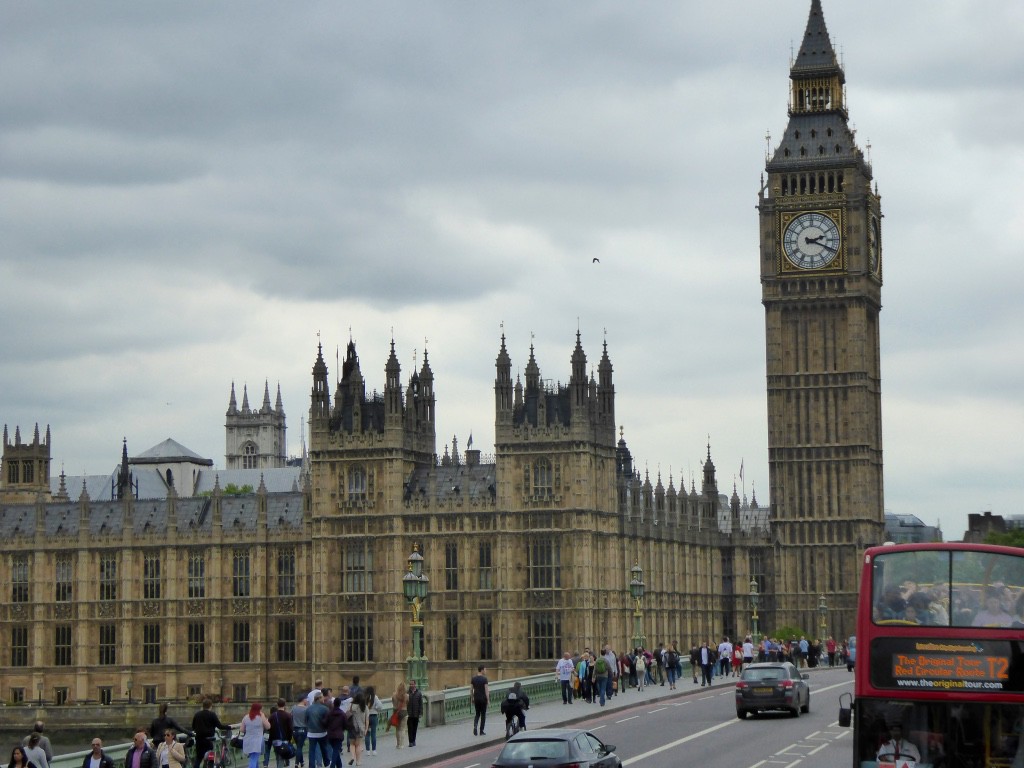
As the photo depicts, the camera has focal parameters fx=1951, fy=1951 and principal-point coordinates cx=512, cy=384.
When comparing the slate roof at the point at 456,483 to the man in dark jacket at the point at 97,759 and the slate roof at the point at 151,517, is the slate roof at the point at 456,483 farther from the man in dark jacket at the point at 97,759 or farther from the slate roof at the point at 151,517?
the man in dark jacket at the point at 97,759

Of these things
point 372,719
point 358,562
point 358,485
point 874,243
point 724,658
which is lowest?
point 724,658

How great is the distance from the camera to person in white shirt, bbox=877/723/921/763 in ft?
92.4

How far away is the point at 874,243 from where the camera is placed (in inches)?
5231

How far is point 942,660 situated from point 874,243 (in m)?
108

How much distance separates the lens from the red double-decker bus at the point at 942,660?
90.4ft

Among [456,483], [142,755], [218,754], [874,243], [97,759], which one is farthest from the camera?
[874,243]

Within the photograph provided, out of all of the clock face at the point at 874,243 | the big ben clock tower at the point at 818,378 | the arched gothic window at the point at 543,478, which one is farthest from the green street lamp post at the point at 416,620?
the clock face at the point at 874,243

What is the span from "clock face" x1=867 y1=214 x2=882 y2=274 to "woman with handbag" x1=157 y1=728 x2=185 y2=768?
330 feet

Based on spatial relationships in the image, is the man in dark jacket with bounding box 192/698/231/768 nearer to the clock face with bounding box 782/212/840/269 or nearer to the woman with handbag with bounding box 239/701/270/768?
the woman with handbag with bounding box 239/701/270/768

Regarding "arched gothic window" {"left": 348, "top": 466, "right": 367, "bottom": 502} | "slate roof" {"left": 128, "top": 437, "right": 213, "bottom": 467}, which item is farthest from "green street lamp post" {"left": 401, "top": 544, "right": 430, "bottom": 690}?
"slate roof" {"left": 128, "top": 437, "right": 213, "bottom": 467}

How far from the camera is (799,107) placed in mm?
133375

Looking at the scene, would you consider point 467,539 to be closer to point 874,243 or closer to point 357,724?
point 874,243

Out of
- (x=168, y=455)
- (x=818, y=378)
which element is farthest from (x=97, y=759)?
(x=168, y=455)

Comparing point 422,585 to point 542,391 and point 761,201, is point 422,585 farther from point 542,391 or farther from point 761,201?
point 761,201
